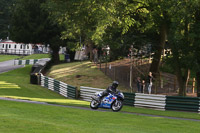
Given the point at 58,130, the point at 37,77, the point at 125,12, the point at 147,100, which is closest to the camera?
the point at 58,130

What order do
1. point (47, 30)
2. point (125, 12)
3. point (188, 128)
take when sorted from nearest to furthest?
point (188, 128)
point (125, 12)
point (47, 30)

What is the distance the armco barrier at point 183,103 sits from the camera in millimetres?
24844

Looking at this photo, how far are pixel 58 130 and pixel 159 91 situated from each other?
79.6 feet

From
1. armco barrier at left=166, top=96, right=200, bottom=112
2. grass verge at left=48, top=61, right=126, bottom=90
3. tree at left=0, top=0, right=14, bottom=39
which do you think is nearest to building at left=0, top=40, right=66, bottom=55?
tree at left=0, top=0, right=14, bottom=39

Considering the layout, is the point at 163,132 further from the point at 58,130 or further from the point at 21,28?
the point at 21,28

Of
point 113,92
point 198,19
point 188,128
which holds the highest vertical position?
→ point 198,19

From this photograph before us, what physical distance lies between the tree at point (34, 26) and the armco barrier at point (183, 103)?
101 ft

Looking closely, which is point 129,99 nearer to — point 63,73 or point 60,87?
point 60,87

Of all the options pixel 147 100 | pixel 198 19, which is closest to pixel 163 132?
pixel 147 100

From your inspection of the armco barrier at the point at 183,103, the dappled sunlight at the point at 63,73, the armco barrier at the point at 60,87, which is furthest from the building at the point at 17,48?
the armco barrier at the point at 183,103

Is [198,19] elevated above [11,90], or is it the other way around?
[198,19]

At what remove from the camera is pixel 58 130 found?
11547 mm

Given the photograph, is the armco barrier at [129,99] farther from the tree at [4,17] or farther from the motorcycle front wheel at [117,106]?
the tree at [4,17]

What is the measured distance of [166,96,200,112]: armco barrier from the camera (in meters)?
24.8
